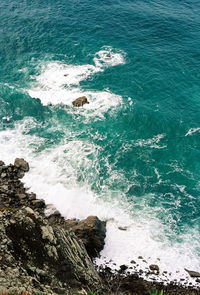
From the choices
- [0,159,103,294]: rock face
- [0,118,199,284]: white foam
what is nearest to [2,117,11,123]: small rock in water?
[0,118,199,284]: white foam

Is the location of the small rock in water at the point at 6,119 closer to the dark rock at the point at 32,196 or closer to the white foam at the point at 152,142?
the dark rock at the point at 32,196

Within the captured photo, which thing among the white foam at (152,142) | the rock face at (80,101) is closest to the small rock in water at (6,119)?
the rock face at (80,101)

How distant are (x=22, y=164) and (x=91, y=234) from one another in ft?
59.9

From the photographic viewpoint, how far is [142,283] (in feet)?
93.2

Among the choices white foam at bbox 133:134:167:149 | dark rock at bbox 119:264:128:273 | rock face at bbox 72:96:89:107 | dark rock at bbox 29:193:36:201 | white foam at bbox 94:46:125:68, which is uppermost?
white foam at bbox 94:46:125:68

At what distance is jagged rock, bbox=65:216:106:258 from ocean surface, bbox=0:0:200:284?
1.44 m

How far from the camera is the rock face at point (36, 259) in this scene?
14688 millimetres

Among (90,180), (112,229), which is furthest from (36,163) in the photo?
(112,229)

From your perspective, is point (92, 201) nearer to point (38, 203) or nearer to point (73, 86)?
point (38, 203)

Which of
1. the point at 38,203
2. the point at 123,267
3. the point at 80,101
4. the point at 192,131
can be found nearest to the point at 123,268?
the point at 123,267

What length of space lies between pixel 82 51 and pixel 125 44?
42.3ft

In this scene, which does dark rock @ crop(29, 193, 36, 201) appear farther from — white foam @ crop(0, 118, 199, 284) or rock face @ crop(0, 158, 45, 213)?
white foam @ crop(0, 118, 199, 284)

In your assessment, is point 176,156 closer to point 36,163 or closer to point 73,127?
point 73,127

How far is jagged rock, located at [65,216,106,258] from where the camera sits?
3041 cm
